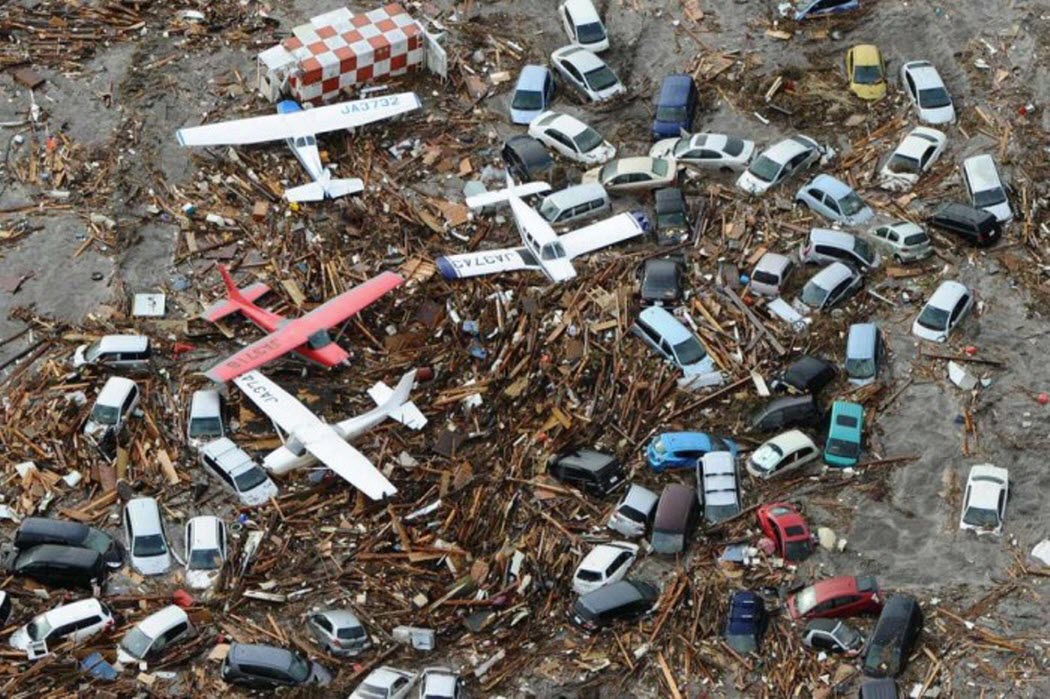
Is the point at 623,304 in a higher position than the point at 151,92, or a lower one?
lower

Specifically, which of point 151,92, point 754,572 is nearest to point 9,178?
point 151,92

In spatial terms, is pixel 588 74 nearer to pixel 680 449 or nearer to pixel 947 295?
pixel 947 295

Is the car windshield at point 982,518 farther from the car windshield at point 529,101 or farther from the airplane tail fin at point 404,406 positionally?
the car windshield at point 529,101

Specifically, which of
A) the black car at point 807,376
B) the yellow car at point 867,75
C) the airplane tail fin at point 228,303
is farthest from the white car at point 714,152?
the airplane tail fin at point 228,303

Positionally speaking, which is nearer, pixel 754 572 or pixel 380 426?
pixel 754 572

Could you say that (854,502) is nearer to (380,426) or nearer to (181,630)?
(380,426)

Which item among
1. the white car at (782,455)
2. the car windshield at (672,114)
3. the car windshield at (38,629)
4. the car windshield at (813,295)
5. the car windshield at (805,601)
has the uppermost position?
the car windshield at (672,114)
